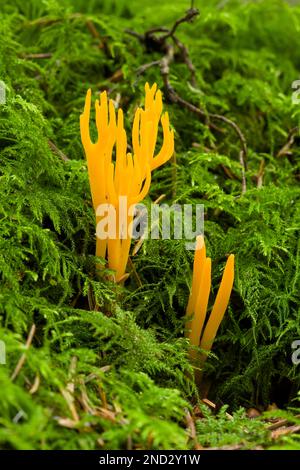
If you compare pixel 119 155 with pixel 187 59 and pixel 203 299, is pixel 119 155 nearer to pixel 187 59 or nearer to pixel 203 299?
pixel 203 299

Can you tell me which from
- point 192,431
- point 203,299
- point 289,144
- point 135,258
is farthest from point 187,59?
point 192,431

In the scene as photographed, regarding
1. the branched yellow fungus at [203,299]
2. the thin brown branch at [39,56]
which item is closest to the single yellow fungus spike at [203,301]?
the branched yellow fungus at [203,299]

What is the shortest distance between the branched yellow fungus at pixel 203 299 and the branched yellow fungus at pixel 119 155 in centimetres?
21

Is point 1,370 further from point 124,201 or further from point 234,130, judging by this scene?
point 234,130

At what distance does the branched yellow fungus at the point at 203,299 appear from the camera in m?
1.64

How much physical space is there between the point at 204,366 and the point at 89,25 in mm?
1630

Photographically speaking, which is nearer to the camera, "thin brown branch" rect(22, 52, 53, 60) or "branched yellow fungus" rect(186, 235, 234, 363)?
"branched yellow fungus" rect(186, 235, 234, 363)

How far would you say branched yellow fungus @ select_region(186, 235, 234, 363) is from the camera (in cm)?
164

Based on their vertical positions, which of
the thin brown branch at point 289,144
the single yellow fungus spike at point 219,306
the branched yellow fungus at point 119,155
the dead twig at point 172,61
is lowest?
the single yellow fungus spike at point 219,306

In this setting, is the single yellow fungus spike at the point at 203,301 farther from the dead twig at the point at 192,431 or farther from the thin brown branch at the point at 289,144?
the thin brown branch at the point at 289,144

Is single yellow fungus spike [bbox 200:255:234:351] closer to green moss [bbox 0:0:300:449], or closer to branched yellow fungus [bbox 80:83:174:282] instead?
green moss [bbox 0:0:300:449]

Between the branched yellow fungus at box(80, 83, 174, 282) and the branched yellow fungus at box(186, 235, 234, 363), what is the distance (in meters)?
0.21

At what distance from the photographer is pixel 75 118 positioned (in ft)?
7.29

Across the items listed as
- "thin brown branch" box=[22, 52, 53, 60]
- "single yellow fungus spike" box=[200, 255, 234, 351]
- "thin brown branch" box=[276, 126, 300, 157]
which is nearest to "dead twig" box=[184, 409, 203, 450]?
"single yellow fungus spike" box=[200, 255, 234, 351]
